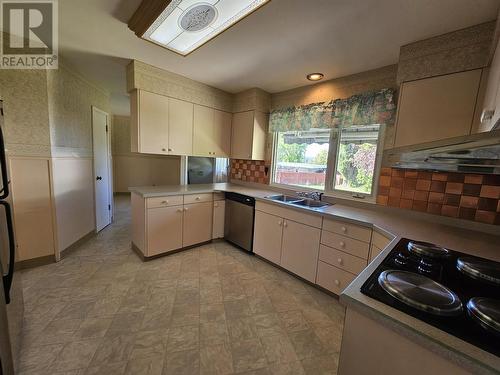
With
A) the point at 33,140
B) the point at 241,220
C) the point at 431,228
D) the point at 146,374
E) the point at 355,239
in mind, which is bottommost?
the point at 146,374

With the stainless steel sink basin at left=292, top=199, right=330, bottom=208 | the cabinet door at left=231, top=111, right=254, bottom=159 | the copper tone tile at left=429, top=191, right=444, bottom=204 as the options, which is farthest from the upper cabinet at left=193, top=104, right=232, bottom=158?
the copper tone tile at left=429, top=191, right=444, bottom=204

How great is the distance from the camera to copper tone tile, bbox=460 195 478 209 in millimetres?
1646

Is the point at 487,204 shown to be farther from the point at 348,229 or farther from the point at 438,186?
the point at 348,229

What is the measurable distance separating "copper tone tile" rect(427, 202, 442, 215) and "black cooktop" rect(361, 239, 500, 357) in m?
0.84

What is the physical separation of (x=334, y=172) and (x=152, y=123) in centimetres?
231

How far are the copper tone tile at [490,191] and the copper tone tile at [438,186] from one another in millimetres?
222

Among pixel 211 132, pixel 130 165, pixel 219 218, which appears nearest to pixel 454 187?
pixel 219 218

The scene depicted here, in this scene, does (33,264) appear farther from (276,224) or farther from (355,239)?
(355,239)

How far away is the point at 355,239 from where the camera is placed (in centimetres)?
Result: 182

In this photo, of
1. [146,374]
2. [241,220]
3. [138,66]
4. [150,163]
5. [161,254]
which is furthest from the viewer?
[150,163]

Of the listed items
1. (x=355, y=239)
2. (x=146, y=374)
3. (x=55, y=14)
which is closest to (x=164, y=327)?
(x=146, y=374)

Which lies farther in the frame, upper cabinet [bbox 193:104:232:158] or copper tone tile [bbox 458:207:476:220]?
upper cabinet [bbox 193:104:232:158]

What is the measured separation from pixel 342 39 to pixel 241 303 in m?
2.41

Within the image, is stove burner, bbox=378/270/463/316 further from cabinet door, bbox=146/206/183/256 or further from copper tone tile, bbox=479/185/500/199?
cabinet door, bbox=146/206/183/256
